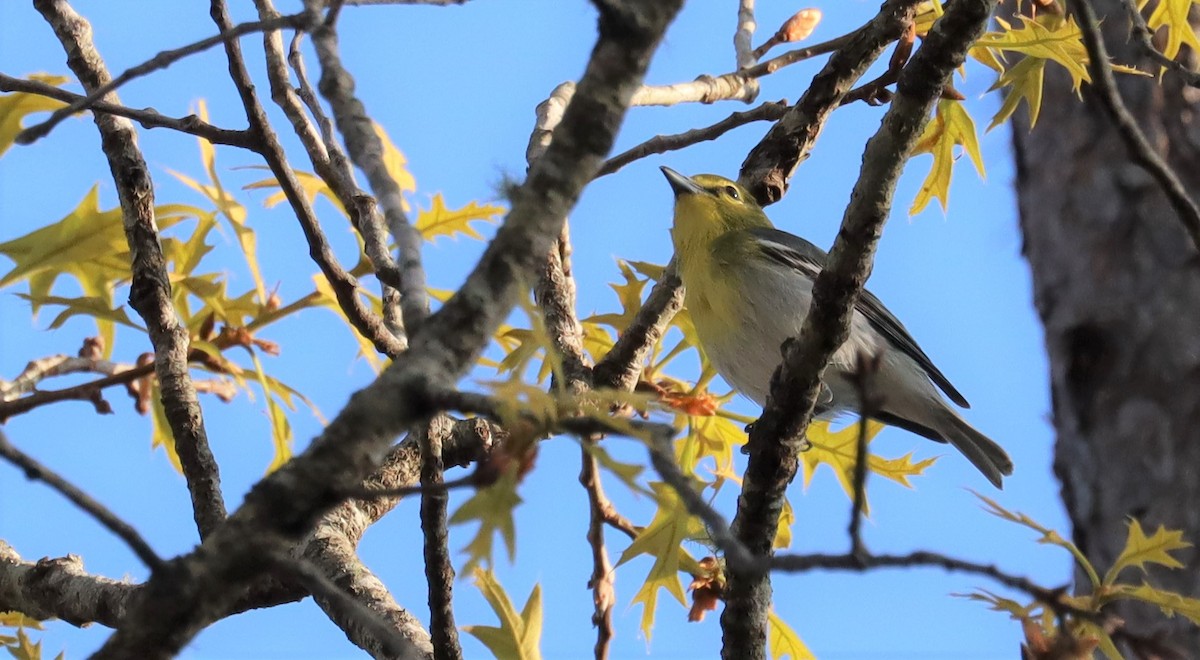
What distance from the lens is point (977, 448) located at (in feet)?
14.6

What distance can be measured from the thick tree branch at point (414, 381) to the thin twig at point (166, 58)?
1.55ft

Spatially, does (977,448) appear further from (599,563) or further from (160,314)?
(160,314)

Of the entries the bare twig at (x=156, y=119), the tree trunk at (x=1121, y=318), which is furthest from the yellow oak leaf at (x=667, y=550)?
the tree trunk at (x=1121, y=318)

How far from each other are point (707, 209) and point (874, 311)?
2.53 feet

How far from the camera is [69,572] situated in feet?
9.03

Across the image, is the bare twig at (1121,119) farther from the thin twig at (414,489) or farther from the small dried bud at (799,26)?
the small dried bud at (799,26)

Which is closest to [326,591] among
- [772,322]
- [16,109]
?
[16,109]

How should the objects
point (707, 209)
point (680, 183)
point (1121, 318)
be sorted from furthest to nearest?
point (1121, 318) < point (680, 183) < point (707, 209)

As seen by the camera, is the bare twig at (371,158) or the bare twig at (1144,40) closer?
the bare twig at (371,158)

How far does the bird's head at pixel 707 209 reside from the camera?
15.4 feet

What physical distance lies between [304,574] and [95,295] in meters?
2.16

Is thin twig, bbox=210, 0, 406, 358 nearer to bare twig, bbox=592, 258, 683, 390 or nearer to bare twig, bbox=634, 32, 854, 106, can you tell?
bare twig, bbox=592, 258, 683, 390

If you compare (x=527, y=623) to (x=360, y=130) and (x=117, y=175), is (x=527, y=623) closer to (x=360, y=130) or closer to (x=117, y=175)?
(x=360, y=130)

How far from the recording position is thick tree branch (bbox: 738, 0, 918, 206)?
2842 millimetres
